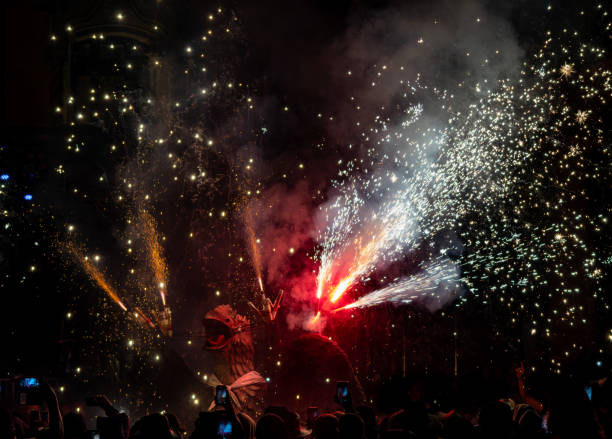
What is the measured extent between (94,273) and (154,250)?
4.00ft

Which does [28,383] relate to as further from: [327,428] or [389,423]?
[389,423]

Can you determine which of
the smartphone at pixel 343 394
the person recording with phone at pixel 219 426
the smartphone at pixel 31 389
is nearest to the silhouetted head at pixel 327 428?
the person recording with phone at pixel 219 426

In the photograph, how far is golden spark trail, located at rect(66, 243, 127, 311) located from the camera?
994cm

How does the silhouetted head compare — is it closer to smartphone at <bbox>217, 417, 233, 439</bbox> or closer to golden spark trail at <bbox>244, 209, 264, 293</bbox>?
smartphone at <bbox>217, 417, 233, 439</bbox>

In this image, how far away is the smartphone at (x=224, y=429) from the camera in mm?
3402

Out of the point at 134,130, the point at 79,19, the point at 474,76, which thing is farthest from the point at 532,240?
the point at 79,19

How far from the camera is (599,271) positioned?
1008 centimetres

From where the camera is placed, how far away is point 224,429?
3.42 meters

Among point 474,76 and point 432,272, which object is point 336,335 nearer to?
point 432,272

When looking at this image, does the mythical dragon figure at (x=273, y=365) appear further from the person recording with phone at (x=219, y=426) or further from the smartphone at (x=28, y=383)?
the person recording with phone at (x=219, y=426)

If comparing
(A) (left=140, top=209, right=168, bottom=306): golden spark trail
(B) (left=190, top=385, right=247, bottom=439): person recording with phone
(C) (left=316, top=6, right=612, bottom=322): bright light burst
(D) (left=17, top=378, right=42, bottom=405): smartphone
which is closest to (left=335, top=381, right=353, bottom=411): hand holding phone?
(B) (left=190, top=385, right=247, bottom=439): person recording with phone

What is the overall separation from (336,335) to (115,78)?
258 inches

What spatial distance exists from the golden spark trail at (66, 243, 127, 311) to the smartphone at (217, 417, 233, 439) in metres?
7.08

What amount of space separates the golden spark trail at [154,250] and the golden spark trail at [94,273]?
0.82m
